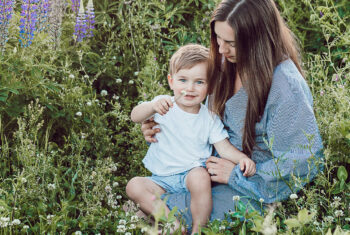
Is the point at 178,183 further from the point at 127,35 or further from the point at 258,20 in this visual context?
the point at 127,35

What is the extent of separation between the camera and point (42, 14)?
3447 millimetres

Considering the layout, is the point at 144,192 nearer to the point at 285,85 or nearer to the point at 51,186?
the point at 51,186

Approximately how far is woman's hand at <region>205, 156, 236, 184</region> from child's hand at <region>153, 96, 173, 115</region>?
378mm

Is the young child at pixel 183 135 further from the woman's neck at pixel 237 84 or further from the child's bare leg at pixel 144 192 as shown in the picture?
the woman's neck at pixel 237 84

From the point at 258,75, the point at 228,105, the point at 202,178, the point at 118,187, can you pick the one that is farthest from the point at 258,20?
the point at 118,187

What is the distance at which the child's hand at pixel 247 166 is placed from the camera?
2650mm

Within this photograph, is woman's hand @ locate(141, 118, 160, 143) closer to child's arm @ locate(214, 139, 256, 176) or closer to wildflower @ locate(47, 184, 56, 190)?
child's arm @ locate(214, 139, 256, 176)

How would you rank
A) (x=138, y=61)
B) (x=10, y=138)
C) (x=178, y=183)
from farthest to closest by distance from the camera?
(x=138, y=61) < (x=10, y=138) < (x=178, y=183)

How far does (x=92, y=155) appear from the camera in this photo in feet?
11.0

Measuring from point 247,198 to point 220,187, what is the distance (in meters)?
0.17

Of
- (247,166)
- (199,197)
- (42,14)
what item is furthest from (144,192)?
(42,14)

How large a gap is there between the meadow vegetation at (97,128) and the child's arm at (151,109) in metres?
0.30

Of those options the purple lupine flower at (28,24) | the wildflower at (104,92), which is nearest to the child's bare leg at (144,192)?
the wildflower at (104,92)

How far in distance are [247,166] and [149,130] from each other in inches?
23.8
